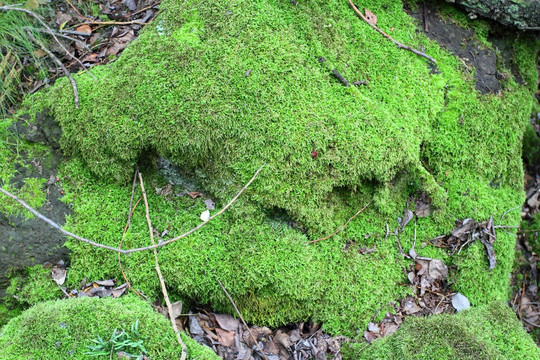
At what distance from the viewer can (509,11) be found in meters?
4.31

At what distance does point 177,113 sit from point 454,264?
291cm

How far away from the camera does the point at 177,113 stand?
10.9ft

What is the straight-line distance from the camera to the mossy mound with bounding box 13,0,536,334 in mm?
3363

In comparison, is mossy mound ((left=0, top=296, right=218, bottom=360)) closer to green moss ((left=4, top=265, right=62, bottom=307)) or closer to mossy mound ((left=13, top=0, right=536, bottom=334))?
green moss ((left=4, top=265, right=62, bottom=307))

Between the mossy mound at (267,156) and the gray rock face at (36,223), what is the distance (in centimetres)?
14

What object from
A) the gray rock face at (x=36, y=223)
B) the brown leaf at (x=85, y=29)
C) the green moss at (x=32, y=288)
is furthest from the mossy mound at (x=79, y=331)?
the brown leaf at (x=85, y=29)

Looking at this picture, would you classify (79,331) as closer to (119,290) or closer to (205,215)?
(119,290)

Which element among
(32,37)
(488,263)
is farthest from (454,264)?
(32,37)

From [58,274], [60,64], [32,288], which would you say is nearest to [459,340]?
[58,274]

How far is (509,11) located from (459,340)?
11.4ft

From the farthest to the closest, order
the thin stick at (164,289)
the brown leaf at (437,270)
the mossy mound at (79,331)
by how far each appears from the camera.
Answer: the brown leaf at (437,270) → the thin stick at (164,289) → the mossy mound at (79,331)

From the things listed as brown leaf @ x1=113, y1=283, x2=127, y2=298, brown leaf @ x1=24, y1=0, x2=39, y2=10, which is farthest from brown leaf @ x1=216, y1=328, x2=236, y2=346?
brown leaf @ x1=24, y1=0, x2=39, y2=10

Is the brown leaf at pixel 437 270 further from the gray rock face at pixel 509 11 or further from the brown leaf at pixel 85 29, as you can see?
the brown leaf at pixel 85 29

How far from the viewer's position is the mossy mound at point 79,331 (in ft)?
8.99
